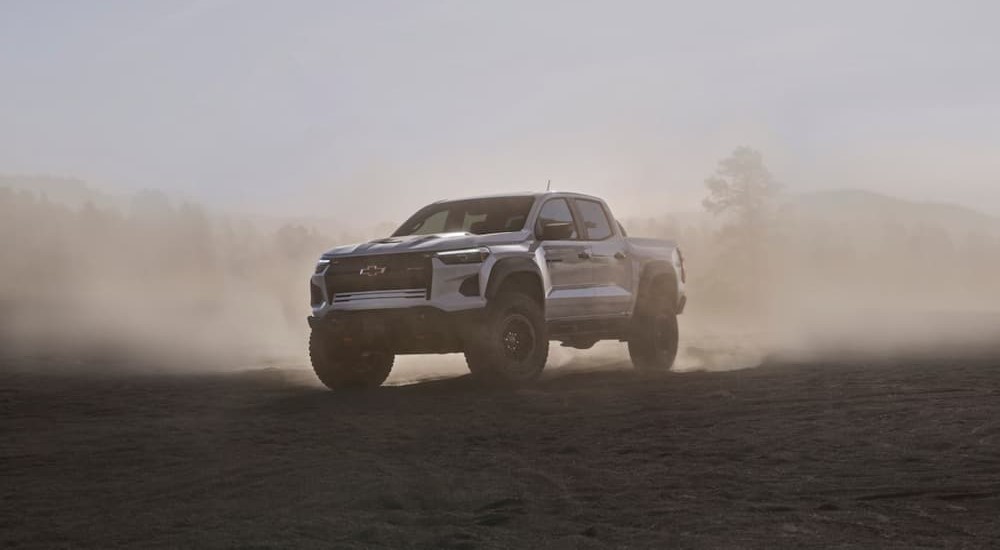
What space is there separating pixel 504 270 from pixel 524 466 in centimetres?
477

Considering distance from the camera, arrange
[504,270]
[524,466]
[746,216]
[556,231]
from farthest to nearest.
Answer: [746,216] → [556,231] → [504,270] → [524,466]

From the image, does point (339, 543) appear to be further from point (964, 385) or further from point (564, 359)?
point (564, 359)

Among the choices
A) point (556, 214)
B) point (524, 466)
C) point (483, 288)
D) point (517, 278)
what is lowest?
point (524, 466)

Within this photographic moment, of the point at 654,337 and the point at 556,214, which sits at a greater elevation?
the point at 556,214

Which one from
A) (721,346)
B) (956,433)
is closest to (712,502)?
(956,433)

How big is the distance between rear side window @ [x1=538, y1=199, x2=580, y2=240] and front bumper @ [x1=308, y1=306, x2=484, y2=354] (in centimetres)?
168

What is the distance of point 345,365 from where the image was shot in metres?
14.0

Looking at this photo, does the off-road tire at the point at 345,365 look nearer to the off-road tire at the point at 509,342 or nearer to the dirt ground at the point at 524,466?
the dirt ground at the point at 524,466

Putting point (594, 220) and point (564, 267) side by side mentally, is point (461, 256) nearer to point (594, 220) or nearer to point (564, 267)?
point (564, 267)

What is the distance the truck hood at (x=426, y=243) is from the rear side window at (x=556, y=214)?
48cm

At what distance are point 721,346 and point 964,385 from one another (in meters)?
10.6

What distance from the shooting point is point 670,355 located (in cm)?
1633

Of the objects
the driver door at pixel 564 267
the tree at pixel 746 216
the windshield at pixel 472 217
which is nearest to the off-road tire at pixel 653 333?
the driver door at pixel 564 267

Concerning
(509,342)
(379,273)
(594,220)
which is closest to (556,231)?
(509,342)
